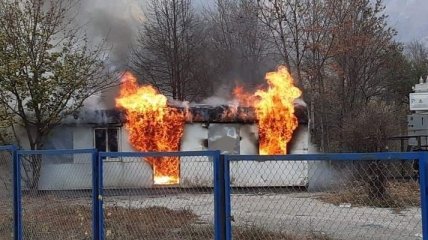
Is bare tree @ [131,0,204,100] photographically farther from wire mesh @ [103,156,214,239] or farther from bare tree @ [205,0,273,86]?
wire mesh @ [103,156,214,239]

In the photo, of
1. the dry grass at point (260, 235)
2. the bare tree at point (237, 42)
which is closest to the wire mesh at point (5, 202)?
the dry grass at point (260, 235)

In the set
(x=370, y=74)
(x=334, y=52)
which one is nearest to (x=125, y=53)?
(x=334, y=52)

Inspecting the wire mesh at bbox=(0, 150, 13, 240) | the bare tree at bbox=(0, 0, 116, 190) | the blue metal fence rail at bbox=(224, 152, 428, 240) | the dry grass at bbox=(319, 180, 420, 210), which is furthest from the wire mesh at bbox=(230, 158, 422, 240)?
the bare tree at bbox=(0, 0, 116, 190)

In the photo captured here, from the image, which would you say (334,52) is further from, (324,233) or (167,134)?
(324,233)

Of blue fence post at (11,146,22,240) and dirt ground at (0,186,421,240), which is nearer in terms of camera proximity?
blue fence post at (11,146,22,240)

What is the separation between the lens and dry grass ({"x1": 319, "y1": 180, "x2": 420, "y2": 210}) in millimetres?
10516

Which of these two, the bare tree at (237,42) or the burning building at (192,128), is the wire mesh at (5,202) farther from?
the bare tree at (237,42)

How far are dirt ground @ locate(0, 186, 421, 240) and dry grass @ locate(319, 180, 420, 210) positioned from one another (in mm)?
299

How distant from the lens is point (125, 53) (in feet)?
74.9

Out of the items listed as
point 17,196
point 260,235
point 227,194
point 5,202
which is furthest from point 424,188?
point 5,202

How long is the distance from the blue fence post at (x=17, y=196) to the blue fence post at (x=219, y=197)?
337cm

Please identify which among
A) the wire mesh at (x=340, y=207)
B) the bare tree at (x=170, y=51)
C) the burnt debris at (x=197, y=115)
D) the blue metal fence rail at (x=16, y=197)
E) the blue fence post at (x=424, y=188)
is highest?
the bare tree at (x=170, y=51)

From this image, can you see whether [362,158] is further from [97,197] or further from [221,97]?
[221,97]

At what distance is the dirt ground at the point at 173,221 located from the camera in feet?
24.1
